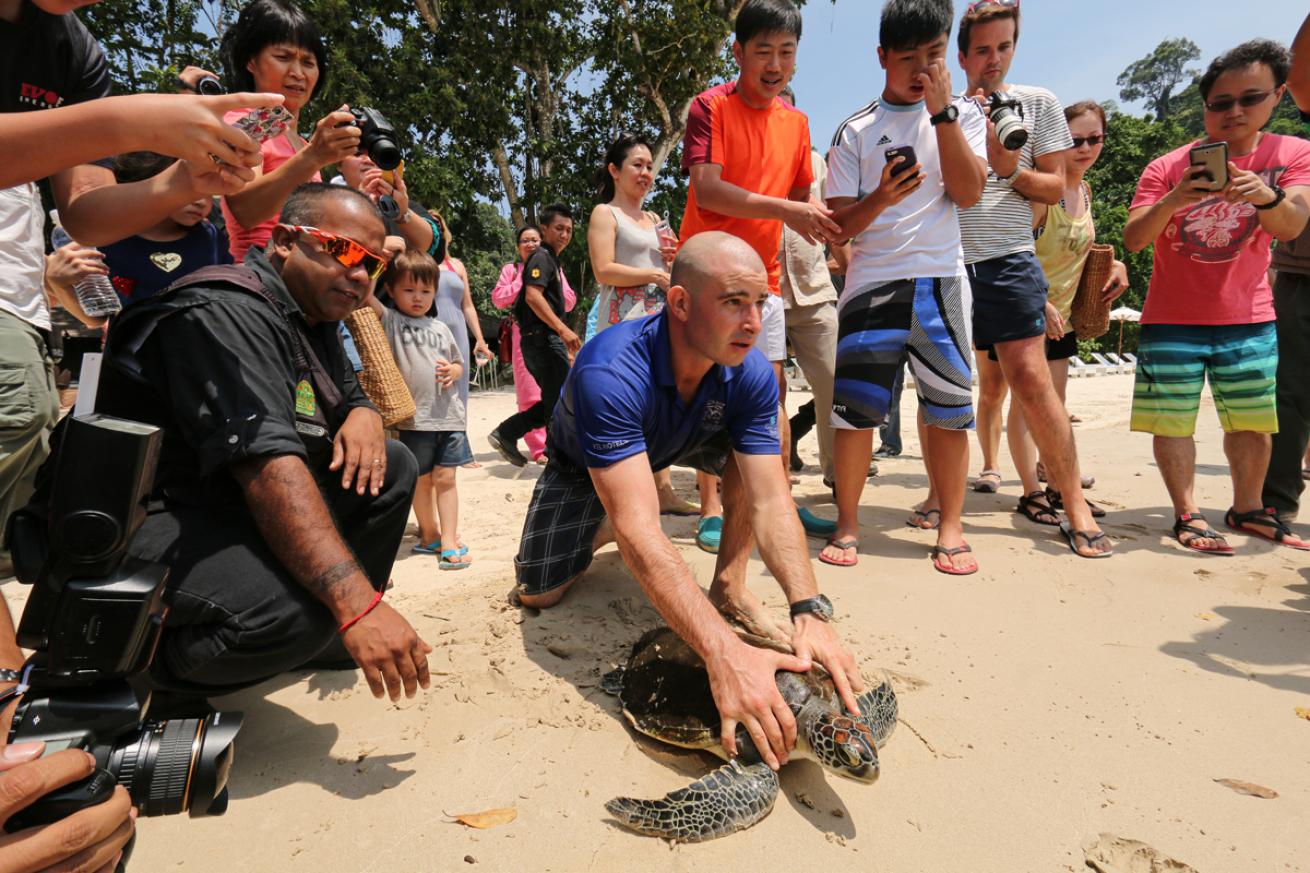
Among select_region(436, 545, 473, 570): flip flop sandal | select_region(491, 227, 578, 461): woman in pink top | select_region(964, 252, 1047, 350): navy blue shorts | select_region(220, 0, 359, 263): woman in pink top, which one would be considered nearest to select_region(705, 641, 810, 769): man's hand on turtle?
select_region(436, 545, 473, 570): flip flop sandal

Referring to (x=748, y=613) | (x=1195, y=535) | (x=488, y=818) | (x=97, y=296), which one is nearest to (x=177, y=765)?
(x=488, y=818)

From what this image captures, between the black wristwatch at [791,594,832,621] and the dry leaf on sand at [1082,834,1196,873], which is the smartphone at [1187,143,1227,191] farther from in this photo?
the dry leaf on sand at [1082,834,1196,873]

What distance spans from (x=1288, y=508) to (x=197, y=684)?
4.55 m

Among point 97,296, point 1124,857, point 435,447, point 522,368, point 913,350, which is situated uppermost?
point 97,296

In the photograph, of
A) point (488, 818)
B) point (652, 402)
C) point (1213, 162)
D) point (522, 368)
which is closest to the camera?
point (488, 818)

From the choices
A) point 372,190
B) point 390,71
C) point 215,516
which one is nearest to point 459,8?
point 390,71

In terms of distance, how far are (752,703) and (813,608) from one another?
353 mm

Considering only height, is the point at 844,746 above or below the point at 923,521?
above

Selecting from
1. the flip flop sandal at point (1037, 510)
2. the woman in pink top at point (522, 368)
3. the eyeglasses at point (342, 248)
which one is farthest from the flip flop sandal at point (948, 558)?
the woman in pink top at point (522, 368)

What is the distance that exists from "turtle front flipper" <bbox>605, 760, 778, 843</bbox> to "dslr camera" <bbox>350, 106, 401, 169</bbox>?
185 cm

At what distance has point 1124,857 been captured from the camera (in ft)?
4.55

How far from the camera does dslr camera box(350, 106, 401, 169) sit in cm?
208

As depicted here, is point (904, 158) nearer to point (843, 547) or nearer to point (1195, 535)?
point (843, 547)

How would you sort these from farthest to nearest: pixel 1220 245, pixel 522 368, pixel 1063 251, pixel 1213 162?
pixel 522 368
pixel 1063 251
pixel 1220 245
pixel 1213 162
